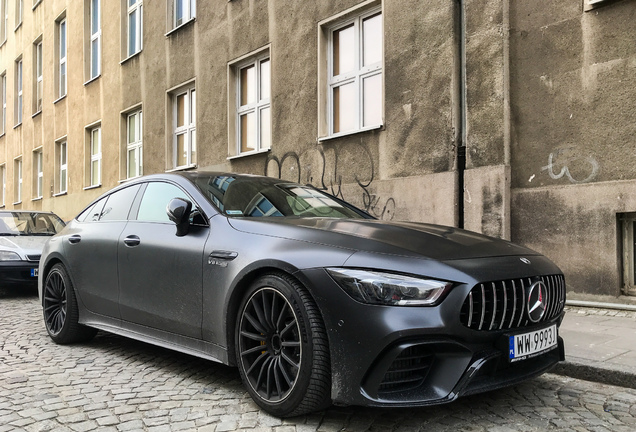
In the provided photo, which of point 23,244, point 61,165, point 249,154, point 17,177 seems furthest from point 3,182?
point 23,244

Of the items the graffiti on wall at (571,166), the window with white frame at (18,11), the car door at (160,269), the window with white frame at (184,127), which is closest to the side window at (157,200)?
the car door at (160,269)

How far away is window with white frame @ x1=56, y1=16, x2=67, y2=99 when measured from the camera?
21.2 meters

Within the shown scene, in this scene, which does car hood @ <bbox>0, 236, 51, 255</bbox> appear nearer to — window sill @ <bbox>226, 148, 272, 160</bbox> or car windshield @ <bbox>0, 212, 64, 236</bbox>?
car windshield @ <bbox>0, 212, 64, 236</bbox>

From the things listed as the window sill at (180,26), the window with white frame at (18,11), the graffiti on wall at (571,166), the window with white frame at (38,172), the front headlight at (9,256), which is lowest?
the front headlight at (9,256)

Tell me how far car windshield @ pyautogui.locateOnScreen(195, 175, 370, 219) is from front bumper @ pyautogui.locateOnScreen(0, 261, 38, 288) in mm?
5610

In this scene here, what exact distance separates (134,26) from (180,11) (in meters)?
2.68

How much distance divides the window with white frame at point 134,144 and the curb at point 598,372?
526 inches

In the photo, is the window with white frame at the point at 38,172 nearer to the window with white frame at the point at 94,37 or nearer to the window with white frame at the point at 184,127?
the window with white frame at the point at 94,37

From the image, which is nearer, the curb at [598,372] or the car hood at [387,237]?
the car hood at [387,237]

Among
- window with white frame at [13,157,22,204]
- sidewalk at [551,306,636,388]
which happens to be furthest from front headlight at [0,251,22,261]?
window with white frame at [13,157,22,204]

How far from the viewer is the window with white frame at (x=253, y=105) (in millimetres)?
11688

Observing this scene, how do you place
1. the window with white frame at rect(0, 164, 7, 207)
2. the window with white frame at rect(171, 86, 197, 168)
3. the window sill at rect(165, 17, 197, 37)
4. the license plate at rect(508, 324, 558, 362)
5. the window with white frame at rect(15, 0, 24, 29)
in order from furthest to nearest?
the window with white frame at rect(0, 164, 7, 207), the window with white frame at rect(15, 0, 24, 29), the window with white frame at rect(171, 86, 197, 168), the window sill at rect(165, 17, 197, 37), the license plate at rect(508, 324, 558, 362)

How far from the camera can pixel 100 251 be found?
483cm

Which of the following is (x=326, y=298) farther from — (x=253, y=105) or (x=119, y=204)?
(x=253, y=105)
